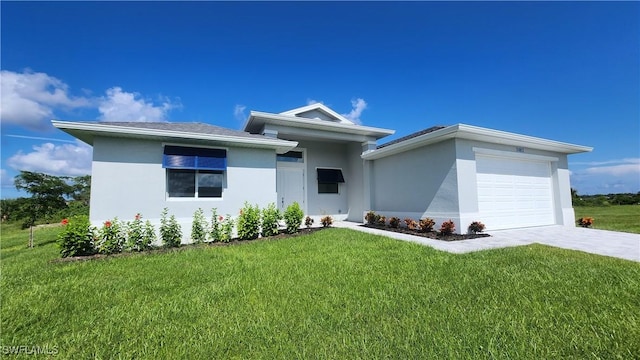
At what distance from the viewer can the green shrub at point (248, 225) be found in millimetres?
8781

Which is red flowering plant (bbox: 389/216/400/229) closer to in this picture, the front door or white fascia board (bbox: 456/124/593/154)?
Answer: white fascia board (bbox: 456/124/593/154)

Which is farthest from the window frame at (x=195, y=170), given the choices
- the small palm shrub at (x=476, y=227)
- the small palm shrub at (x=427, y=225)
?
the small palm shrub at (x=476, y=227)

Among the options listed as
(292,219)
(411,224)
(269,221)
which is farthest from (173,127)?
(411,224)

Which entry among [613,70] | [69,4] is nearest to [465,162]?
[613,70]

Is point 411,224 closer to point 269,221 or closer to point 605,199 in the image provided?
point 269,221

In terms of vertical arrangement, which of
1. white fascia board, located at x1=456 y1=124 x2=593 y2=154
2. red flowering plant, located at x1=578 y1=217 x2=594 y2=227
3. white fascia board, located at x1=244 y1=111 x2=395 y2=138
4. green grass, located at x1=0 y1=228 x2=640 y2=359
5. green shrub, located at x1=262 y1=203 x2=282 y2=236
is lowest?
green grass, located at x1=0 y1=228 x2=640 y2=359

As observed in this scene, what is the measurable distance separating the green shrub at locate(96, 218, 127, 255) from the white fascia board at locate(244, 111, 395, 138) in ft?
21.3

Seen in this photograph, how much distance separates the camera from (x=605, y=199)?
961 inches

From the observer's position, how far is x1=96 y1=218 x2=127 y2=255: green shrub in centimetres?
699

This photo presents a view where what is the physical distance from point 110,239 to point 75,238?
750 mm

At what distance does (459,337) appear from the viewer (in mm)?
2543

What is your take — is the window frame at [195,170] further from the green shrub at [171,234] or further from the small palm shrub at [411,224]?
the small palm shrub at [411,224]

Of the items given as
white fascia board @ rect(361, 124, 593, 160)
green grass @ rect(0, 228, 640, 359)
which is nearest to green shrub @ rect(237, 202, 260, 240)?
green grass @ rect(0, 228, 640, 359)

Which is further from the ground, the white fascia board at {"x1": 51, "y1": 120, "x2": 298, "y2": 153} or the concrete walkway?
the white fascia board at {"x1": 51, "y1": 120, "x2": 298, "y2": 153}
